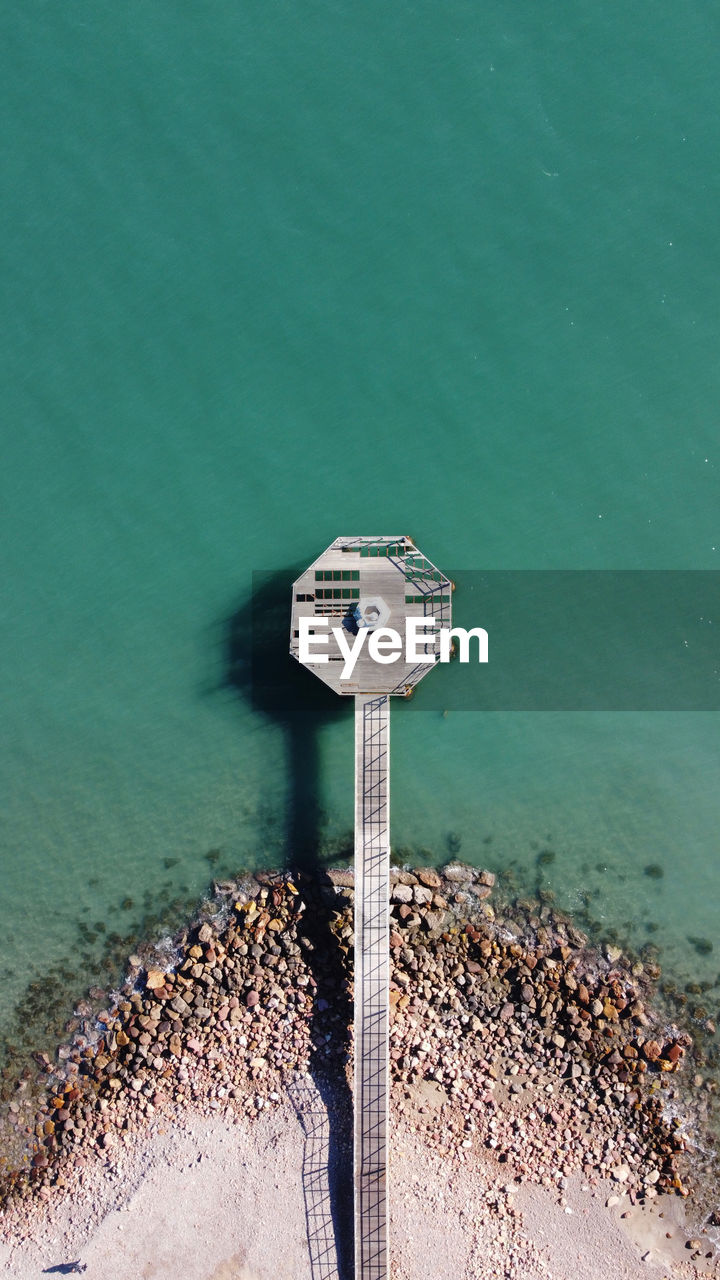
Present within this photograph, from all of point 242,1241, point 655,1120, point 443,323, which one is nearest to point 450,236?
point 443,323

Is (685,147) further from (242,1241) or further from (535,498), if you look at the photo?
(242,1241)

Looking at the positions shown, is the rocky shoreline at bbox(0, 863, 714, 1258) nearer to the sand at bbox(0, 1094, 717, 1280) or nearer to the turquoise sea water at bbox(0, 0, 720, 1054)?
the sand at bbox(0, 1094, 717, 1280)

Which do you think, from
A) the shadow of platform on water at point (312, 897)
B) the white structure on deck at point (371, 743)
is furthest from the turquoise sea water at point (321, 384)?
the white structure on deck at point (371, 743)

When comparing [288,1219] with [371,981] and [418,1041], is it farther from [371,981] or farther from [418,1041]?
[371,981]

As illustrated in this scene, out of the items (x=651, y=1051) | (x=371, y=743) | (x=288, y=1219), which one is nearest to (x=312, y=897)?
(x=371, y=743)

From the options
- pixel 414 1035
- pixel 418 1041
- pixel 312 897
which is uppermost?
pixel 312 897

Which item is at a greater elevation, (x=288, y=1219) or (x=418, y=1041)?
(x=418, y=1041)
